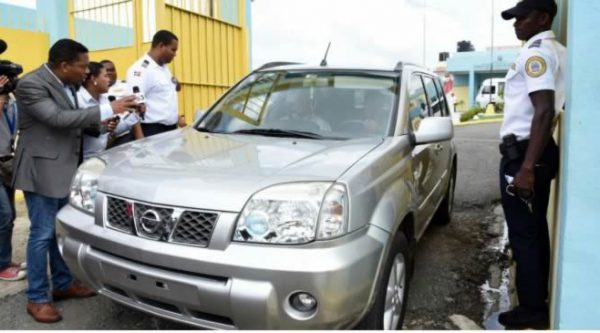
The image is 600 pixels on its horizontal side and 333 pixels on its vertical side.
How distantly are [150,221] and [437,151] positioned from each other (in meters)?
2.51

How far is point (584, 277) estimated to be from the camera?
200 centimetres

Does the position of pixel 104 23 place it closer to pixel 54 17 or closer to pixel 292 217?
pixel 54 17

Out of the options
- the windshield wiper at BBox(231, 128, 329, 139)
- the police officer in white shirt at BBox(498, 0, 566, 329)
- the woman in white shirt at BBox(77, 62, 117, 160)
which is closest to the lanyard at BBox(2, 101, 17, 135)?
the woman in white shirt at BBox(77, 62, 117, 160)

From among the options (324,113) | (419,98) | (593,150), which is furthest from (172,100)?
(593,150)

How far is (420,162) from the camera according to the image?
3.27 metres

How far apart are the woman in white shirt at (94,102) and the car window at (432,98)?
2.56 metres

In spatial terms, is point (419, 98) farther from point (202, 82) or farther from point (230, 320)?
point (202, 82)

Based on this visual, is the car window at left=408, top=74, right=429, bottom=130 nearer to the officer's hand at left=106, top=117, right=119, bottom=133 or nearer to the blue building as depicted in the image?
the officer's hand at left=106, top=117, right=119, bottom=133

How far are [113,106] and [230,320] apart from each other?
1.62 m

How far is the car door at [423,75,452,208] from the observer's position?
12.6 feet

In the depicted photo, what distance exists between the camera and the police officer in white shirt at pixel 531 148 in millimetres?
2525

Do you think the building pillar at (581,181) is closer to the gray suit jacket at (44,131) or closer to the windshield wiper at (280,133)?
the windshield wiper at (280,133)

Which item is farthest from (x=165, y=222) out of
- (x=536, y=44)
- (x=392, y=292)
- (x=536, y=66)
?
(x=536, y=44)

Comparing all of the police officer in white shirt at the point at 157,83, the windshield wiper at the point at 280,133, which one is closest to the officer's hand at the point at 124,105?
the windshield wiper at the point at 280,133
